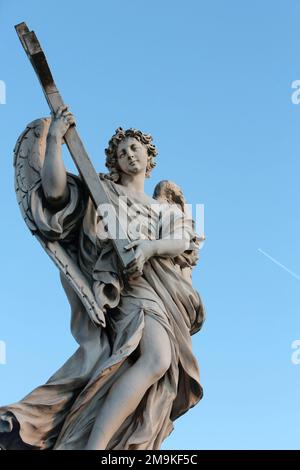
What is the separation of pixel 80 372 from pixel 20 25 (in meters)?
3.87

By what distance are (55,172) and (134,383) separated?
244 cm

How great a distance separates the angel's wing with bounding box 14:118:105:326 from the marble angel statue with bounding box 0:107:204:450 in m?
0.01

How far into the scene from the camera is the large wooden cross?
13.1 meters

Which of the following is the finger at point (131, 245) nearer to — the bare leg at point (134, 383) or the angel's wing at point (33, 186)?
the angel's wing at point (33, 186)

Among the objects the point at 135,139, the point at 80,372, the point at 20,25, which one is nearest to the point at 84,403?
the point at 80,372

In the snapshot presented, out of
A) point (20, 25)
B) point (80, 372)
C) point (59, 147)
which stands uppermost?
point (20, 25)

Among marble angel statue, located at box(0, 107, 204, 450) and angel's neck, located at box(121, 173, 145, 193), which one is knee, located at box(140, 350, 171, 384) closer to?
marble angel statue, located at box(0, 107, 204, 450)

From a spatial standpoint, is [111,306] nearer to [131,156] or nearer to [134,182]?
[134,182]

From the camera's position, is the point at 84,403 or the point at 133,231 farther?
the point at 133,231

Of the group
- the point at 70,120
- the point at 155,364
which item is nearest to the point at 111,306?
the point at 155,364

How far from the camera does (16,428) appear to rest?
38.5 feet
